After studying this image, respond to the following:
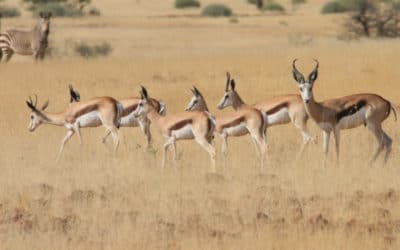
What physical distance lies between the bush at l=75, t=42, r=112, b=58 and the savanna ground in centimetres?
528

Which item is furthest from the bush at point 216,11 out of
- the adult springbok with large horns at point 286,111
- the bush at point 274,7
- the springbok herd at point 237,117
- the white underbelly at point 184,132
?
the white underbelly at point 184,132

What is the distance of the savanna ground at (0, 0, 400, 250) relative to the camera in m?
9.20

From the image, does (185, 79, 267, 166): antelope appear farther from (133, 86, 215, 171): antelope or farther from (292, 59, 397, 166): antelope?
(292, 59, 397, 166): antelope

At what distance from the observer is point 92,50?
30000 mm

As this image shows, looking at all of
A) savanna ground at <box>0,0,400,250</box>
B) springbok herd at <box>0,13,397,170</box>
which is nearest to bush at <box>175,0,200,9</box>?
savanna ground at <box>0,0,400,250</box>

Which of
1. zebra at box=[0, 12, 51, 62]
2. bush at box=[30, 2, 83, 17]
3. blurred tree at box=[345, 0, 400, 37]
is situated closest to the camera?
zebra at box=[0, 12, 51, 62]

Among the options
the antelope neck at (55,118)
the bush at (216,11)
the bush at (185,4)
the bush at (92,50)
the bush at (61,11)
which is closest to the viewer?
the antelope neck at (55,118)

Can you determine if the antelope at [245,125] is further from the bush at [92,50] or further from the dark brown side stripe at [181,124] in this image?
the bush at [92,50]

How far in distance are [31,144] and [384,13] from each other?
2459 cm

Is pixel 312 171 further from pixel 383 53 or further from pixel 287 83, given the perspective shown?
pixel 383 53

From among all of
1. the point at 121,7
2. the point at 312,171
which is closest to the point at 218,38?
the point at 121,7

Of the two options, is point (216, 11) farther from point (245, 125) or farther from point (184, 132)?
point (184, 132)

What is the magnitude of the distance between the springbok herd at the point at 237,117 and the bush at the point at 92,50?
14.2 metres

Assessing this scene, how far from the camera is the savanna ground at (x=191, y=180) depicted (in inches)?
362
